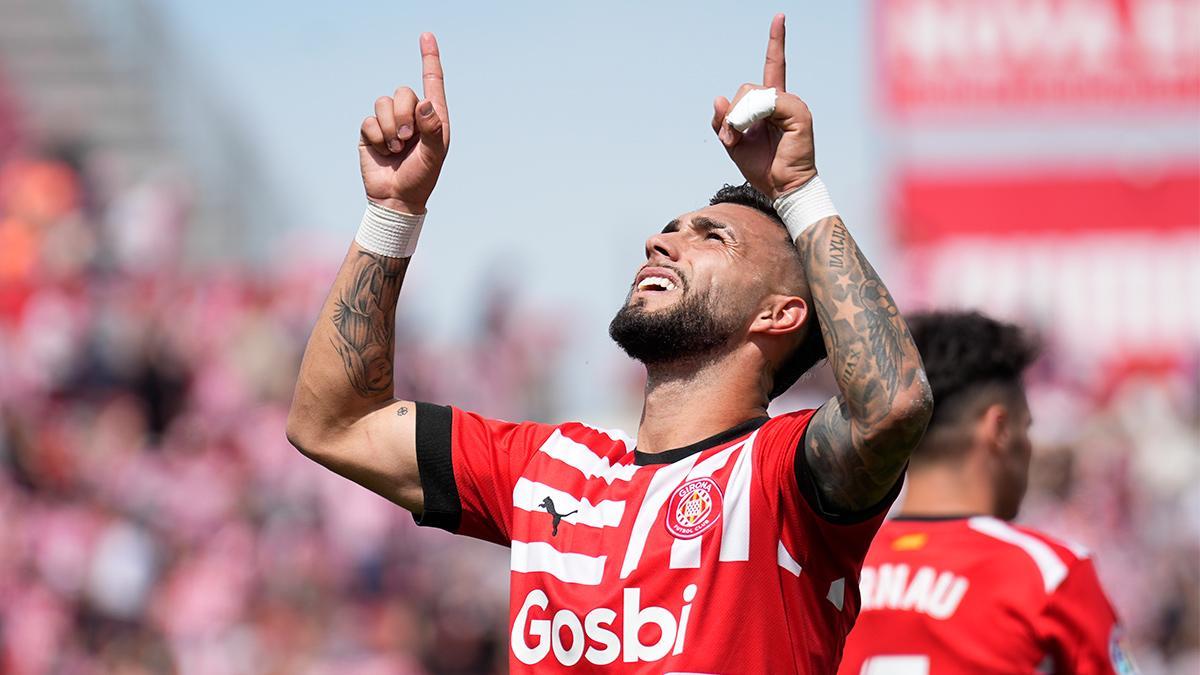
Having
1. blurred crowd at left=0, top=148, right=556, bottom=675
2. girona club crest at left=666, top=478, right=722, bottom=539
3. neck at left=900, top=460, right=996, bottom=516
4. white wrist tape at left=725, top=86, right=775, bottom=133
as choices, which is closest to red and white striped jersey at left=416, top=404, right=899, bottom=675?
girona club crest at left=666, top=478, right=722, bottom=539

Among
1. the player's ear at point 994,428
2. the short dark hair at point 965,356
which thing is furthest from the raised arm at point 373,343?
the player's ear at point 994,428

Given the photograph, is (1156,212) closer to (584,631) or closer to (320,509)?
(320,509)

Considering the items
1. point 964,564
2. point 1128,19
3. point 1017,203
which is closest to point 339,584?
point 964,564

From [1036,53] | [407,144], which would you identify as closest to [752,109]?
[407,144]

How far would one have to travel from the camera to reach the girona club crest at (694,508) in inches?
128

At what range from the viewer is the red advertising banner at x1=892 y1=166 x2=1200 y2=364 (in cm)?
1912

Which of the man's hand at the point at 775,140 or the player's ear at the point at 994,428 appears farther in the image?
the player's ear at the point at 994,428

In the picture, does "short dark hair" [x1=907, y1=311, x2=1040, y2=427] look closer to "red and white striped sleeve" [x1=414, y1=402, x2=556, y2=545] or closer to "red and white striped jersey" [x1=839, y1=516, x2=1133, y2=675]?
"red and white striped jersey" [x1=839, y1=516, x2=1133, y2=675]

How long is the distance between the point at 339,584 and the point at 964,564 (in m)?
7.19

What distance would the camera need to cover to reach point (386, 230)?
371 cm

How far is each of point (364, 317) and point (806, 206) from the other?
3.56 ft

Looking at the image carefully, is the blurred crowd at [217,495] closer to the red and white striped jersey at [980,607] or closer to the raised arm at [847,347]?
the red and white striped jersey at [980,607]

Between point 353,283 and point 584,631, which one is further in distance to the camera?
point 353,283

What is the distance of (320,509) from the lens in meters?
11.0
